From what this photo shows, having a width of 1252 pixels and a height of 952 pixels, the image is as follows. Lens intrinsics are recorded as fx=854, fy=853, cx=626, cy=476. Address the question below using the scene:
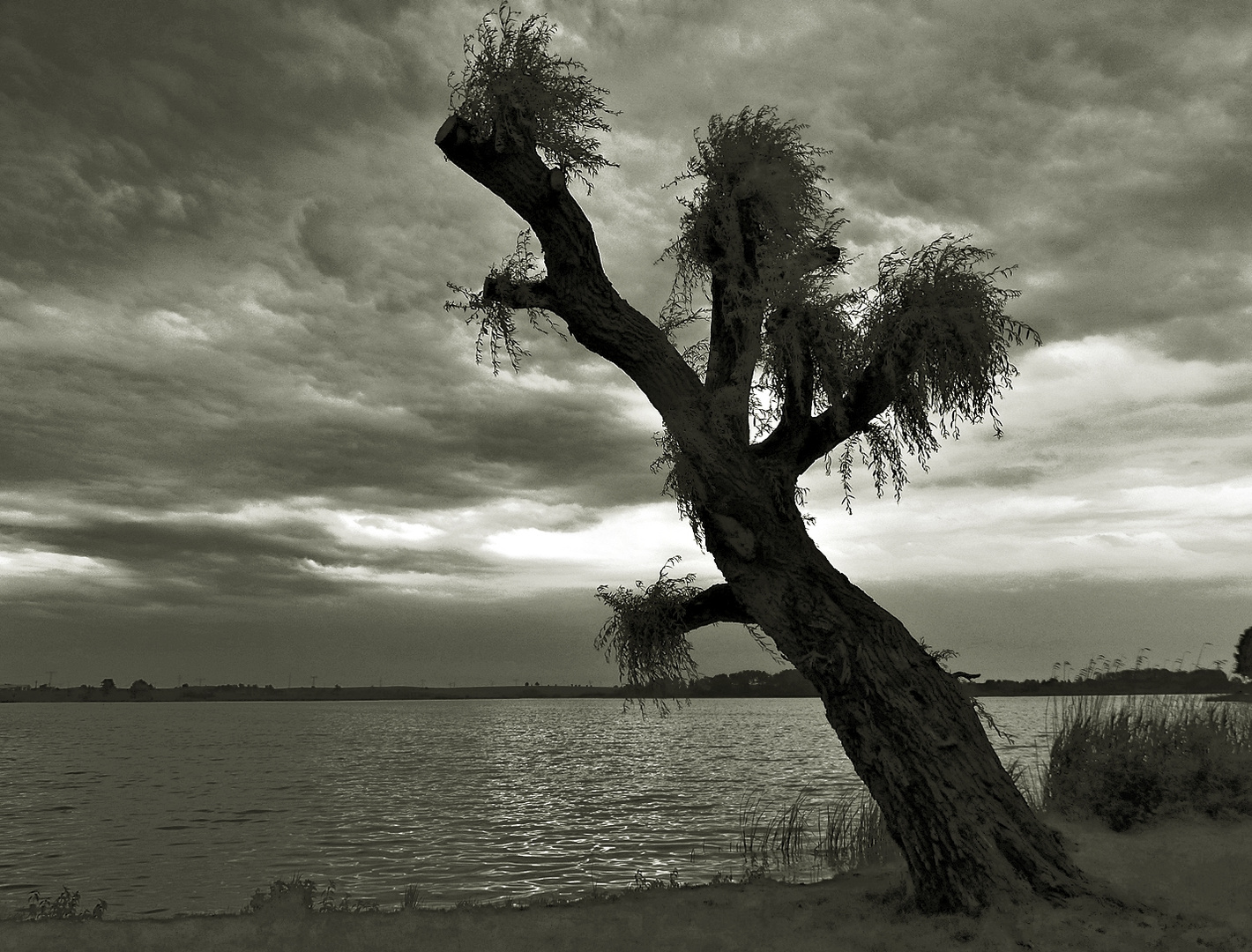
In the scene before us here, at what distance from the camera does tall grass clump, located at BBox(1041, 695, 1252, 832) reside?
12.4 meters

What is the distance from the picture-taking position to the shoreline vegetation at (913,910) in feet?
25.4

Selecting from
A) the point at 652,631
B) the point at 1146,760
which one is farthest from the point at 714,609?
the point at 1146,760

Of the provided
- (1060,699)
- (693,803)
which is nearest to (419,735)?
(693,803)

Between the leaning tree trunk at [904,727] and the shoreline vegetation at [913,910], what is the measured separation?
0.31m

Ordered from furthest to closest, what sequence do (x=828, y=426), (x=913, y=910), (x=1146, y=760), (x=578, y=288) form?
1. (x=1146, y=760)
2. (x=828, y=426)
3. (x=578, y=288)
4. (x=913, y=910)

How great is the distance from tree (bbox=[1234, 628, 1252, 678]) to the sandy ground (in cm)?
7437

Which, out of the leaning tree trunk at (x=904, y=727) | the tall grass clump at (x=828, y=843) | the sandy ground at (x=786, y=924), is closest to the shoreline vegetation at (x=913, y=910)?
the sandy ground at (x=786, y=924)

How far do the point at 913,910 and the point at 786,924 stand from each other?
1.27m

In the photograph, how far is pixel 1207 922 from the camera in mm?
7918

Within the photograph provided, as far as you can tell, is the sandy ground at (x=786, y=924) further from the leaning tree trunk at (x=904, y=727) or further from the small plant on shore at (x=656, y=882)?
the small plant on shore at (x=656, y=882)

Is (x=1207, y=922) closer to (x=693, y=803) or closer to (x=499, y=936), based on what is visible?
(x=499, y=936)

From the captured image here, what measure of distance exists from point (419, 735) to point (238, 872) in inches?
2459

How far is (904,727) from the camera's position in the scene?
8281 mm

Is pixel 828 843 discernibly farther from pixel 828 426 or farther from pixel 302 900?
pixel 828 426
